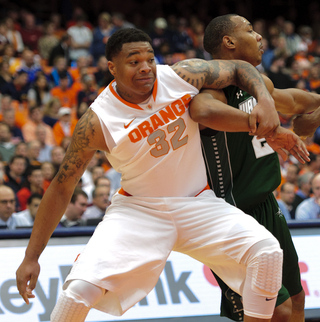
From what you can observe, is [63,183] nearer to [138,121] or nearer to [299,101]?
[138,121]

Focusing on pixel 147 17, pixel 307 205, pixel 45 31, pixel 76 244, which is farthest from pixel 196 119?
pixel 147 17

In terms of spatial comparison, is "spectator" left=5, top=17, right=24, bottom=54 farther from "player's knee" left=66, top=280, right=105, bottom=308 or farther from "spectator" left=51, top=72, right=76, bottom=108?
"player's knee" left=66, top=280, right=105, bottom=308

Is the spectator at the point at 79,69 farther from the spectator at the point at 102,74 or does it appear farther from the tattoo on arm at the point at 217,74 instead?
the tattoo on arm at the point at 217,74

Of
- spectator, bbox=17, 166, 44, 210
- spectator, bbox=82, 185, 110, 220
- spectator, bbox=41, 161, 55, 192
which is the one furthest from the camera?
spectator, bbox=41, 161, 55, 192

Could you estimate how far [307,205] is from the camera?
639 centimetres

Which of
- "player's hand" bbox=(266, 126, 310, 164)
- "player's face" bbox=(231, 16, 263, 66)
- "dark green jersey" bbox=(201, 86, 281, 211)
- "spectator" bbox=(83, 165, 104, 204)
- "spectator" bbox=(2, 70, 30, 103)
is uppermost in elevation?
"player's face" bbox=(231, 16, 263, 66)

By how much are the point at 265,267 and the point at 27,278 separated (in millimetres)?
1269

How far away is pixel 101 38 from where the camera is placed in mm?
11711

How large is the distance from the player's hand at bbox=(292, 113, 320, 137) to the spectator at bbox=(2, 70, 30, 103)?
704 centimetres

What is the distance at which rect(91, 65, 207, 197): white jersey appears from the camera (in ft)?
8.38

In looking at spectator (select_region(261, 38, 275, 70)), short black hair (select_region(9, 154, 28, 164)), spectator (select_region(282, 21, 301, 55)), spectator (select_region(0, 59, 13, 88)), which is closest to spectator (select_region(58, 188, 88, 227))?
short black hair (select_region(9, 154, 28, 164))

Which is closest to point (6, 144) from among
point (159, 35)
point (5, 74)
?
point (5, 74)

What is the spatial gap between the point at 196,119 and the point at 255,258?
2.59 ft

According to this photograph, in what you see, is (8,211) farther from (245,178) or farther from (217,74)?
(217,74)
